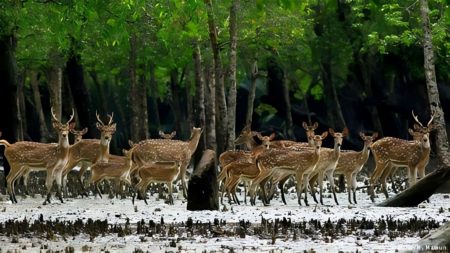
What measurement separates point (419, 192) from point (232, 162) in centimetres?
414

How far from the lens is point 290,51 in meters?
43.0

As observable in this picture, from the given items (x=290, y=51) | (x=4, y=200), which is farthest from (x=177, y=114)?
(x=4, y=200)

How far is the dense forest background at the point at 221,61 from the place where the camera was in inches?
901

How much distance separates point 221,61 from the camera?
98.2 ft

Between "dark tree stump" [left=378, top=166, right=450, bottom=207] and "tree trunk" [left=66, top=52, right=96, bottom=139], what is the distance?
18.7m

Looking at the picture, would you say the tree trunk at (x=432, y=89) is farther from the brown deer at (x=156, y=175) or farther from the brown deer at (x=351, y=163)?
the brown deer at (x=156, y=175)

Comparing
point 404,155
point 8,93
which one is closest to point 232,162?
point 404,155

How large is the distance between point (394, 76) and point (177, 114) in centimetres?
1114

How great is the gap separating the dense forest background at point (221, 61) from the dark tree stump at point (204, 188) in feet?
8.06

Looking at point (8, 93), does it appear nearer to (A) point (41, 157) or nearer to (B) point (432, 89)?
(A) point (41, 157)

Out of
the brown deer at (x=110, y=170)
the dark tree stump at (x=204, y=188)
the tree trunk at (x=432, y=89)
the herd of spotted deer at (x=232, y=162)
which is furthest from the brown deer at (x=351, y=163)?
the brown deer at (x=110, y=170)

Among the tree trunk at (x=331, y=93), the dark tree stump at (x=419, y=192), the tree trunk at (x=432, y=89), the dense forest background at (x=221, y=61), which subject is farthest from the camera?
the tree trunk at (x=331, y=93)

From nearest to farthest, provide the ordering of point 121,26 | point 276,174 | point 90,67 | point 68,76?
point 121,26 < point 276,174 < point 68,76 < point 90,67

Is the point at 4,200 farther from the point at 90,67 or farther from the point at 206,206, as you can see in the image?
the point at 90,67
